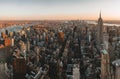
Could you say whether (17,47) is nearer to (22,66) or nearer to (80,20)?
(22,66)

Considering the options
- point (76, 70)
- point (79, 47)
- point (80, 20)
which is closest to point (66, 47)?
point (79, 47)

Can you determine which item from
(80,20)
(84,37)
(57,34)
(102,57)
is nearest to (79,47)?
(84,37)

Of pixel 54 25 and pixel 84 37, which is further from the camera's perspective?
pixel 84 37

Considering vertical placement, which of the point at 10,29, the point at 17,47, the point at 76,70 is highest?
the point at 10,29

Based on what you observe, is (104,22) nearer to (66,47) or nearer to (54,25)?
(54,25)

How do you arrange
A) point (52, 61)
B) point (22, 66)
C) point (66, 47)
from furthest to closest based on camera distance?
point (66, 47)
point (52, 61)
point (22, 66)

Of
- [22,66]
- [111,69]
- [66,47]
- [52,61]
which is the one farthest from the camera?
[66,47]

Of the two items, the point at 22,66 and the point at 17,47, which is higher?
the point at 17,47
